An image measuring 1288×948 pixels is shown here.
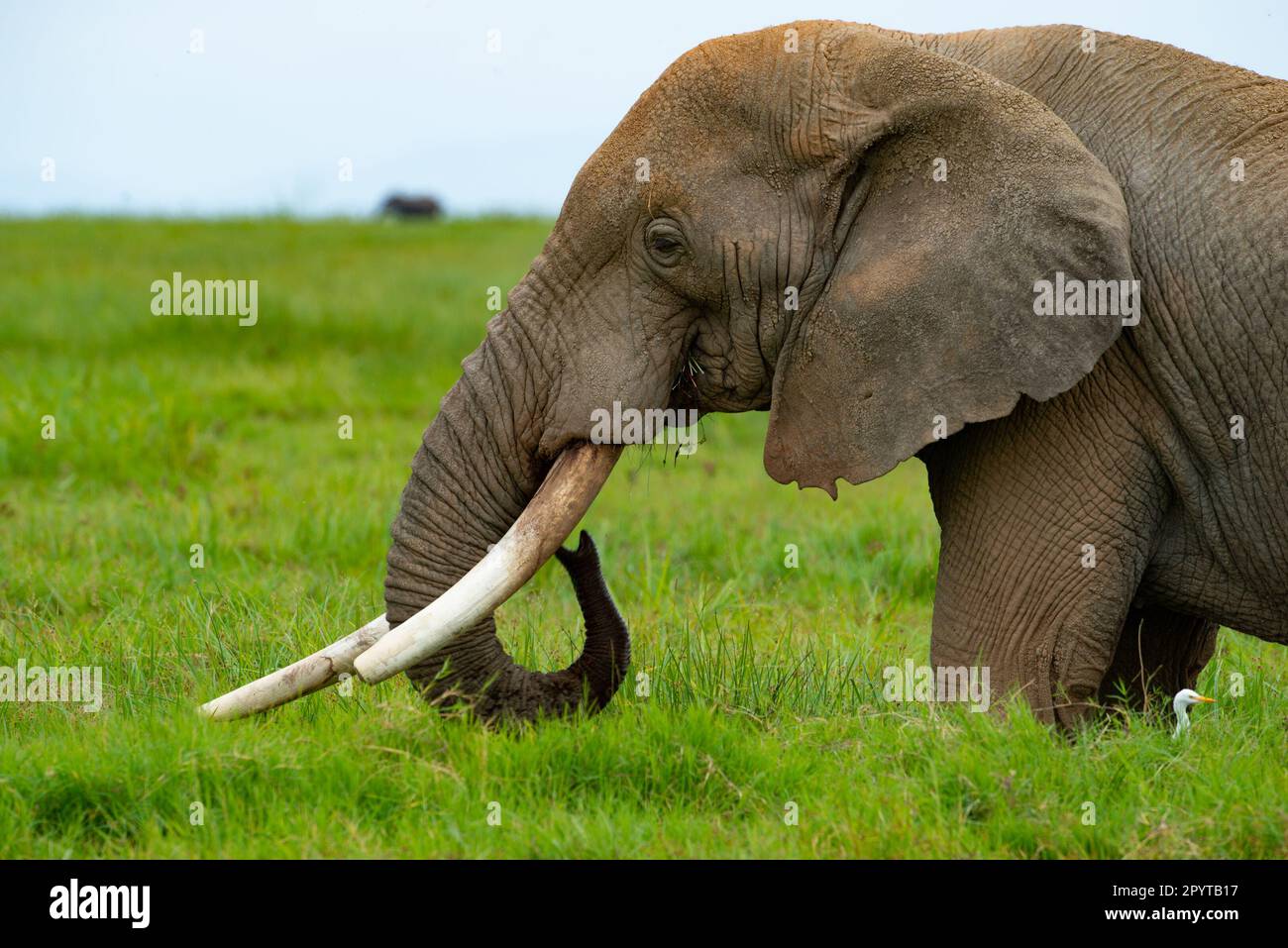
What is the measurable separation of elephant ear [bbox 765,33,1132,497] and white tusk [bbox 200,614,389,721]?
1.36 meters

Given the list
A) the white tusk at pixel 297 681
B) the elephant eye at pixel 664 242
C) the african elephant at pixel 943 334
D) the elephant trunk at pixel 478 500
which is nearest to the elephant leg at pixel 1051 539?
the african elephant at pixel 943 334

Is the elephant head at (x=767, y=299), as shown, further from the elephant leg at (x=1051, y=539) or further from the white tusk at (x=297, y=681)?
the elephant leg at (x=1051, y=539)

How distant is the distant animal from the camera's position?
37438 millimetres

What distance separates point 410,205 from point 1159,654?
33.4 meters

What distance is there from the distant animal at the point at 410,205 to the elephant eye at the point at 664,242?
3262 centimetres

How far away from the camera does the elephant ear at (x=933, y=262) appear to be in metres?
4.66

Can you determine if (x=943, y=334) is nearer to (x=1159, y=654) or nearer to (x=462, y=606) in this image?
(x=462, y=606)

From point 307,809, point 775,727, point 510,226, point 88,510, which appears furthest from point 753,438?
point 510,226

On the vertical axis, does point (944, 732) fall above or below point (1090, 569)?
below

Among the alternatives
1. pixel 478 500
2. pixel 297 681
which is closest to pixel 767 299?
pixel 478 500

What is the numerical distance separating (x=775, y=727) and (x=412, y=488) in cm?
137

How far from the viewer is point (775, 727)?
17.4ft

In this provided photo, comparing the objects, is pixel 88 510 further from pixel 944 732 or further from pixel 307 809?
pixel 944 732

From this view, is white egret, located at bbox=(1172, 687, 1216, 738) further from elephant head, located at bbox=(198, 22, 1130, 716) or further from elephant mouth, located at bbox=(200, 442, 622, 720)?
elephant mouth, located at bbox=(200, 442, 622, 720)
